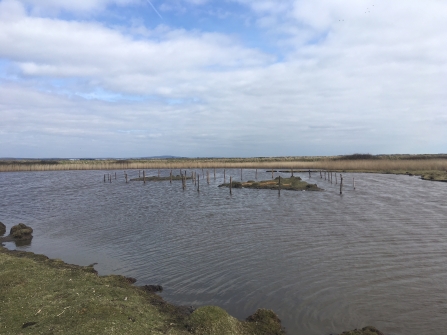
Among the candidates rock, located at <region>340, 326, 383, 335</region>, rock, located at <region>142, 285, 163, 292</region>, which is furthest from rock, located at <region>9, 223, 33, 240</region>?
rock, located at <region>340, 326, 383, 335</region>

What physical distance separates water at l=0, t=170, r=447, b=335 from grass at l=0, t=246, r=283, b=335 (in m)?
1.15

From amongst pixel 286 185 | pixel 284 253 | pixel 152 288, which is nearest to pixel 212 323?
pixel 152 288

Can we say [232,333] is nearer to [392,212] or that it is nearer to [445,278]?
[445,278]

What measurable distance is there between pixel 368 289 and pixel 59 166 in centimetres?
7774

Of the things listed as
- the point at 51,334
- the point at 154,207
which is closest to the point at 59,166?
the point at 154,207

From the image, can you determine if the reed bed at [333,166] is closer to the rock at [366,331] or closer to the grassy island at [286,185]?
the grassy island at [286,185]

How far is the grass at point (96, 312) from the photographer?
6203 mm

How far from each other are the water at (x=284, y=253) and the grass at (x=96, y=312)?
1.15m

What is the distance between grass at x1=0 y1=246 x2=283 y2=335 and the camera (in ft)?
20.4

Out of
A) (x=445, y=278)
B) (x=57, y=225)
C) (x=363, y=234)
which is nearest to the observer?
(x=445, y=278)

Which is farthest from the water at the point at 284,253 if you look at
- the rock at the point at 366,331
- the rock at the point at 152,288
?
the rock at the point at 366,331

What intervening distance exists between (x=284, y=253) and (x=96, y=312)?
8246 millimetres

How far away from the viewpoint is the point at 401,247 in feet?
45.0

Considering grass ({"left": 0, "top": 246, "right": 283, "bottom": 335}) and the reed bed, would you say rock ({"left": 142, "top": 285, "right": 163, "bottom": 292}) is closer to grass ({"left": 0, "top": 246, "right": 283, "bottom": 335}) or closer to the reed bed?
grass ({"left": 0, "top": 246, "right": 283, "bottom": 335})
